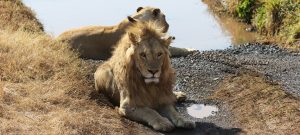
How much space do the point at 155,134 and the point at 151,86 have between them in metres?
0.81

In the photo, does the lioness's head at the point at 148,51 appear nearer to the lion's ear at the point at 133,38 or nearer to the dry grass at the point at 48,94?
the lion's ear at the point at 133,38

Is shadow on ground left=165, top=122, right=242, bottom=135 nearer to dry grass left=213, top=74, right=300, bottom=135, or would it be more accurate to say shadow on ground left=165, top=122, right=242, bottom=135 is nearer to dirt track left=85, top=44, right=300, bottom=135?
dirt track left=85, top=44, right=300, bottom=135

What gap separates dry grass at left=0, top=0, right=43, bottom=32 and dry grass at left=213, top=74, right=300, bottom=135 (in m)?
5.08

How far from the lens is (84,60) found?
41.4 ft

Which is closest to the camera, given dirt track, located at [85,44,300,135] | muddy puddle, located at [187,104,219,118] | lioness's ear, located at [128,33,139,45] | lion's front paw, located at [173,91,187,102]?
lioness's ear, located at [128,33,139,45]

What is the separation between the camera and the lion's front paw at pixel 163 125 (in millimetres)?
8039

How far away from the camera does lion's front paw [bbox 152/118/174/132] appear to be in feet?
26.4

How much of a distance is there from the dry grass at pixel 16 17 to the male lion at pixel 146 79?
506 cm

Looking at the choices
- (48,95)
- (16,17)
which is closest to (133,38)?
(48,95)

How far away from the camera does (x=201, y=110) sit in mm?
9430

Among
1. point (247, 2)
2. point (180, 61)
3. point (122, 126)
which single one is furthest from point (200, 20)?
point (122, 126)

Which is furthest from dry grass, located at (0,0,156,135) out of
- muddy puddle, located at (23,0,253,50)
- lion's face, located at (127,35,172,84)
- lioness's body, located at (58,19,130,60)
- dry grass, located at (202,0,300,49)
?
dry grass, located at (202,0,300,49)

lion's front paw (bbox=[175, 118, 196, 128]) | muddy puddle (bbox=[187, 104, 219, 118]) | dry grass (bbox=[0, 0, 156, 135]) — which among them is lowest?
muddy puddle (bbox=[187, 104, 219, 118])

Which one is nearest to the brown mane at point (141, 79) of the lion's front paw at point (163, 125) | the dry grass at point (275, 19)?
the lion's front paw at point (163, 125)
